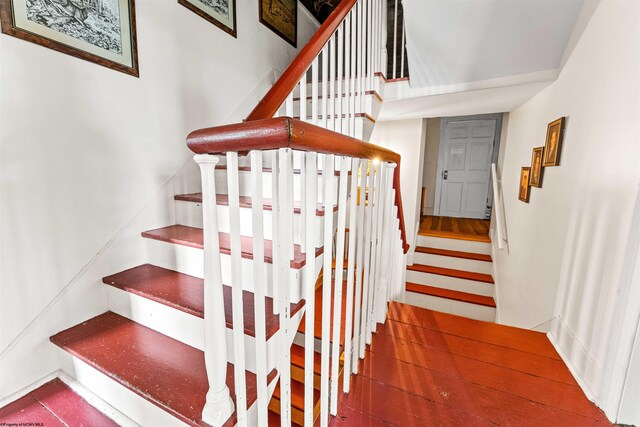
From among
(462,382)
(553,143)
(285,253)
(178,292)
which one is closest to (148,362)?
(178,292)

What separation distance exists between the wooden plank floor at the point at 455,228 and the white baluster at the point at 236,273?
12.3 ft

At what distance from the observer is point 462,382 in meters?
1.16

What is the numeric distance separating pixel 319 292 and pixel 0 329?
1.45 meters

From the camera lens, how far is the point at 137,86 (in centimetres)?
143

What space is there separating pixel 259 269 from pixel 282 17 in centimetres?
275

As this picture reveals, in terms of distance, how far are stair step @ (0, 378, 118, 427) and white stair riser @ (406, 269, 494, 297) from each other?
137 inches

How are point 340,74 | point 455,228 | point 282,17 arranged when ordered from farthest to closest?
point 455,228 → point 282,17 → point 340,74

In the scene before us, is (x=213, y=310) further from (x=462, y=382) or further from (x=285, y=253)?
(x=462, y=382)

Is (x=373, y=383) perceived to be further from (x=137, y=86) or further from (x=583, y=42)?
(x=583, y=42)

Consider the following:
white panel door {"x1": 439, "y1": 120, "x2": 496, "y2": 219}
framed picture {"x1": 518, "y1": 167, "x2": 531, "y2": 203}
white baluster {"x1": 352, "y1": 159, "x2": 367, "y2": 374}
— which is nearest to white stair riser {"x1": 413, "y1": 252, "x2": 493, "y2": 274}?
framed picture {"x1": 518, "y1": 167, "x2": 531, "y2": 203}

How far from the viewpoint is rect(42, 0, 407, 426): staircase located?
0.62 m

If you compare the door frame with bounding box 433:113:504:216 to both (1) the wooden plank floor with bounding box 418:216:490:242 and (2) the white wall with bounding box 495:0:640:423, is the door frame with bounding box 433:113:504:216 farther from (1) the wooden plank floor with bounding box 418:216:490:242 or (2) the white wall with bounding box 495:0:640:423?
(2) the white wall with bounding box 495:0:640:423

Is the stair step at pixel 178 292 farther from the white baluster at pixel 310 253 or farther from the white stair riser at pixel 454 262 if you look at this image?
the white stair riser at pixel 454 262

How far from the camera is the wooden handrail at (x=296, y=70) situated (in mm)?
916
